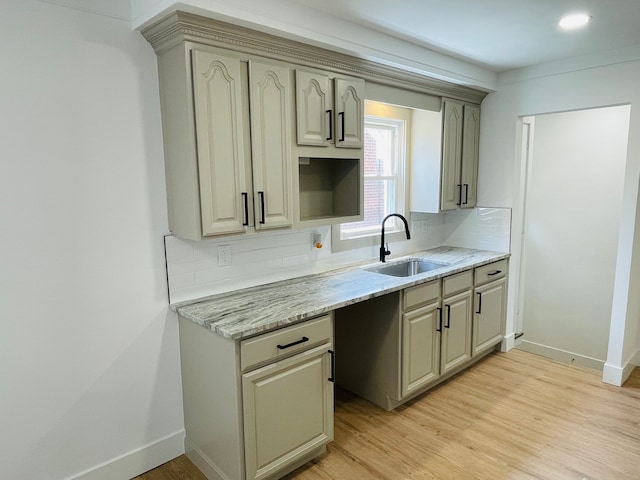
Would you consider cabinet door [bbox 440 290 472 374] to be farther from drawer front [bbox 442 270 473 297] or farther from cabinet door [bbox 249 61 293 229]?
cabinet door [bbox 249 61 293 229]

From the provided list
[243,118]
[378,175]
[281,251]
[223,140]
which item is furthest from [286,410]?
[378,175]

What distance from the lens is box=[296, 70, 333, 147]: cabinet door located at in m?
2.37

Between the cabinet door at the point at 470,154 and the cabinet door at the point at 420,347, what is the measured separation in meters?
1.27

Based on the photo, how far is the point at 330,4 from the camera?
2.17 metres

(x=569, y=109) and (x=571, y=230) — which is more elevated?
(x=569, y=109)

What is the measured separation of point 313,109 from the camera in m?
2.44

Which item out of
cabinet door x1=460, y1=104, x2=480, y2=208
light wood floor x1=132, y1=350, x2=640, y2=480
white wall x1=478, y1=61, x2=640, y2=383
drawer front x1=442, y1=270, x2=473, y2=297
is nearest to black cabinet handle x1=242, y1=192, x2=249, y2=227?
light wood floor x1=132, y1=350, x2=640, y2=480

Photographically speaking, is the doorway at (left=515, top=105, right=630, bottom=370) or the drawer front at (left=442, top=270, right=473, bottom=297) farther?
the doorway at (left=515, top=105, right=630, bottom=370)

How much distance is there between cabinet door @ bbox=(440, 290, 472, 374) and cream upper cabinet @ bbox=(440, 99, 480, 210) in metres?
0.83

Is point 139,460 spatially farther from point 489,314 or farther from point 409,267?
point 489,314

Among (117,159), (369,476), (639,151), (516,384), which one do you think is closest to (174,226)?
(117,159)

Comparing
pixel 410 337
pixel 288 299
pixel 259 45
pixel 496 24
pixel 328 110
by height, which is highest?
pixel 496 24

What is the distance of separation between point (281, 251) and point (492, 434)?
1736 mm

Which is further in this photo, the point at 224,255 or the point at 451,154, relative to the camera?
the point at 451,154
